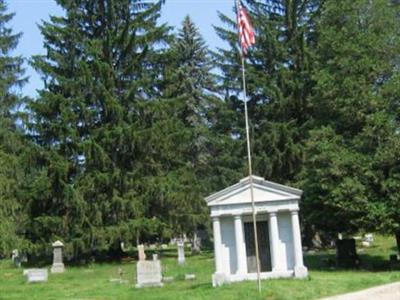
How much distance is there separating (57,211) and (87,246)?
2.96m

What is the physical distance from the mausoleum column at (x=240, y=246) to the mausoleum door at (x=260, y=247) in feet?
1.37

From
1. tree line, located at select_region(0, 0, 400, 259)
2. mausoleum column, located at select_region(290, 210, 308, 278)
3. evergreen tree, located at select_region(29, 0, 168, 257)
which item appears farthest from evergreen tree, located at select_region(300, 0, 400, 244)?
evergreen tree, located at select_region(29, 0, 168, 257)

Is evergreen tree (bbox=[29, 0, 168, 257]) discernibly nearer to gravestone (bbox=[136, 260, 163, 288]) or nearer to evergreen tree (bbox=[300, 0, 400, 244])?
evergreen tree (bbox=[300, 0, 400, 244])

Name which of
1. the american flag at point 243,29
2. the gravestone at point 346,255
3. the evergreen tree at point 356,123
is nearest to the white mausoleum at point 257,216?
the american flag at point 243,29

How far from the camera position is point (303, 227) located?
128ft

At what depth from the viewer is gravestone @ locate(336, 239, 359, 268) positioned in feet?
89.7

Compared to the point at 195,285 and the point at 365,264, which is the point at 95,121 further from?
the point at 195,285

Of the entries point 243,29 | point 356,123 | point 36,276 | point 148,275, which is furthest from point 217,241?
point 356,123

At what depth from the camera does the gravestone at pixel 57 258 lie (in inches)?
1252

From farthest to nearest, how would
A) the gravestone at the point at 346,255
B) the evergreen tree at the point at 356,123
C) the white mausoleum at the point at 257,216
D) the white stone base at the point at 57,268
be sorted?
the white stone base at the point at 57,268 < the gravestone at the point at 346,255 < the evergreen tree at the point at 356,123 < the white mausoleum at the point at 257,216

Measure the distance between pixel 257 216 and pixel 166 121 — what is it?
1672 cm

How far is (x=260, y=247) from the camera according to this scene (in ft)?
70.2

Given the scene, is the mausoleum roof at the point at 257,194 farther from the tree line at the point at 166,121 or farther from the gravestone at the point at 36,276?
the gravestone at the point at 36,276

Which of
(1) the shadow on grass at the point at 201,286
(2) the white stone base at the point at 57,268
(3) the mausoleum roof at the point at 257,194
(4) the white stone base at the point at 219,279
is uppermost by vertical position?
(3) the mausoleum roof at the point at 257,194
